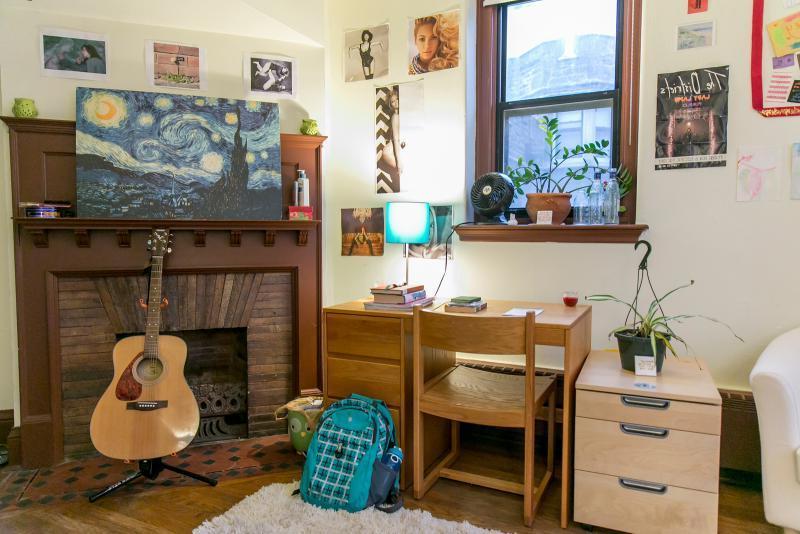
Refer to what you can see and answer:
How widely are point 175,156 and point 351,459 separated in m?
1.74

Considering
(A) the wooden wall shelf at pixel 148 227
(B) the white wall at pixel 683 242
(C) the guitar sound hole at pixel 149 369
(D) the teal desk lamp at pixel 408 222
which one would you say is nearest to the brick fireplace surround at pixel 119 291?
(A) the wooden wall shelf at pixel 148 227

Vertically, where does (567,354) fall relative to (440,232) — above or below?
below

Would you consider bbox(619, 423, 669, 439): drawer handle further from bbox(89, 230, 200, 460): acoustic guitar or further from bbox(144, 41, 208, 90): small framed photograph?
bbox(144, 41, 208, 90): small framed photograph

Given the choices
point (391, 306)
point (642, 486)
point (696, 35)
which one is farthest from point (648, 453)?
point (696, 35)

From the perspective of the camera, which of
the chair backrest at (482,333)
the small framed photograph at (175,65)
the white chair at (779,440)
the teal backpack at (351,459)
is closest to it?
the white chair at (779,440)

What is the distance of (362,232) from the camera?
304 cm

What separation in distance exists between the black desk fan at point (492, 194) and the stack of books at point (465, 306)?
0.54 m

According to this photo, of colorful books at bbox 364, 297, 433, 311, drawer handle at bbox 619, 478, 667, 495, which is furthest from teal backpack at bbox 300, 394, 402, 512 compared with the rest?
drawer handle at bbox 619, 478, 667, 495

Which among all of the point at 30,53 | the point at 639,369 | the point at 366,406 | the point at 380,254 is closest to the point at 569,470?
the point at 639,369

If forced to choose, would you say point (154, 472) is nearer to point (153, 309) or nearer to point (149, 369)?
point (149, 369)

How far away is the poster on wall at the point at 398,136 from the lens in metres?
2.87

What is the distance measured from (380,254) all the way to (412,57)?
1.12m

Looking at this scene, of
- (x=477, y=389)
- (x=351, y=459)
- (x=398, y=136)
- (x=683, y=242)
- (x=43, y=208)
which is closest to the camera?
(x=351, y=459)

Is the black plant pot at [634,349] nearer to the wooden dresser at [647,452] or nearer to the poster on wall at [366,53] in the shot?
the wooden dresser at [647,452]
